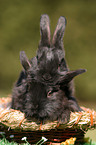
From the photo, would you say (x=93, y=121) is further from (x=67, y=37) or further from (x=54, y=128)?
(x=67, y=37)

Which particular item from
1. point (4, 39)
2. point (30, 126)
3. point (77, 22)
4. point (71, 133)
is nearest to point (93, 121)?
point (71, 133)

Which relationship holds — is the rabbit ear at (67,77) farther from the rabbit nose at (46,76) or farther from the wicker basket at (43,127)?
the wicker basket at (43,127)

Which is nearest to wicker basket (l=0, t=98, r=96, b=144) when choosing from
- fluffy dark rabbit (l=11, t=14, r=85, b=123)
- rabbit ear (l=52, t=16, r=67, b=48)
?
fluffy dark rabbit (l=11, t=14, r=85, b=123)

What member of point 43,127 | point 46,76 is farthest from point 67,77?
point 43,127

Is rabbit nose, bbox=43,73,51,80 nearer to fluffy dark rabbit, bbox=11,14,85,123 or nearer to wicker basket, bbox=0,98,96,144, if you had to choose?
fluffy dark rabbit, bbox=11,14,85,123

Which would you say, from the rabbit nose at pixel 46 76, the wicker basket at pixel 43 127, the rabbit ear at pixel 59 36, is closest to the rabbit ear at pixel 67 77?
the rabbit nose at pixel 46 76

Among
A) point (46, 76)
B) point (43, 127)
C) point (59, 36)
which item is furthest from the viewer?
point (59, 36)

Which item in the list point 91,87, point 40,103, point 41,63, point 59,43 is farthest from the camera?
point 91,87

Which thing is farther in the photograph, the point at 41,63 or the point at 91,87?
the point at 91,87

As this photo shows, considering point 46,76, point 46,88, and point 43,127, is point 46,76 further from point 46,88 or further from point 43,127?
point 43,127
